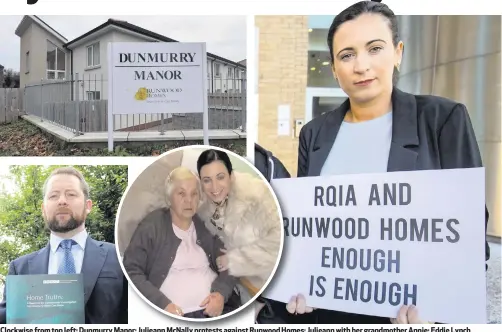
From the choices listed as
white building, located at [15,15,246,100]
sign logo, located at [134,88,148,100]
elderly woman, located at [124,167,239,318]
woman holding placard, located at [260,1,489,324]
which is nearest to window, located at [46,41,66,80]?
Result: white building, located at [15,15,246,100]

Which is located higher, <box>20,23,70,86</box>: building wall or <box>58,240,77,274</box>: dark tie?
<box>20,23,70,86</box>: building wall

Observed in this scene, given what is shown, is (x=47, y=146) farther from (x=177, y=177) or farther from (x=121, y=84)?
(x=177, y=177)

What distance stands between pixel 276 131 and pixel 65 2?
4.16 feet

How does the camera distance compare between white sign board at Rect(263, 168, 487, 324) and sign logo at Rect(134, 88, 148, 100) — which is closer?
white sign board at Rect(263, 168, 487, 324)

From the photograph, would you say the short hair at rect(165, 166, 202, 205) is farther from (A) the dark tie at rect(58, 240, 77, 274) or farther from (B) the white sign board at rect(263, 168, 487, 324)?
(A) the dark tie at rect(58, 240, 77, 274)

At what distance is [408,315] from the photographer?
7.50ft

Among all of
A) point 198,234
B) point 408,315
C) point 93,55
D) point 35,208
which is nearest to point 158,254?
point 198,234

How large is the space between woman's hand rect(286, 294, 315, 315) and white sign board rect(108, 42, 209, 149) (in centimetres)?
110

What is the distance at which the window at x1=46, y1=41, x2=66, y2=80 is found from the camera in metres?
2.38

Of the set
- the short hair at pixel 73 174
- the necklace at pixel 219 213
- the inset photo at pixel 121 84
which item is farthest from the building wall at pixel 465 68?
the short hair at pixel 73 174

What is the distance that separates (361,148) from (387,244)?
505 millimetres

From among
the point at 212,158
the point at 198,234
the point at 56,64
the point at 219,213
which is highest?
the point at 56,64

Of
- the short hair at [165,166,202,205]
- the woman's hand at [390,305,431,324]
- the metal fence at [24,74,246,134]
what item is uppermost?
A: the metal fence at [24,74,246,134]

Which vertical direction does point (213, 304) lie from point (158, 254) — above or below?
below
